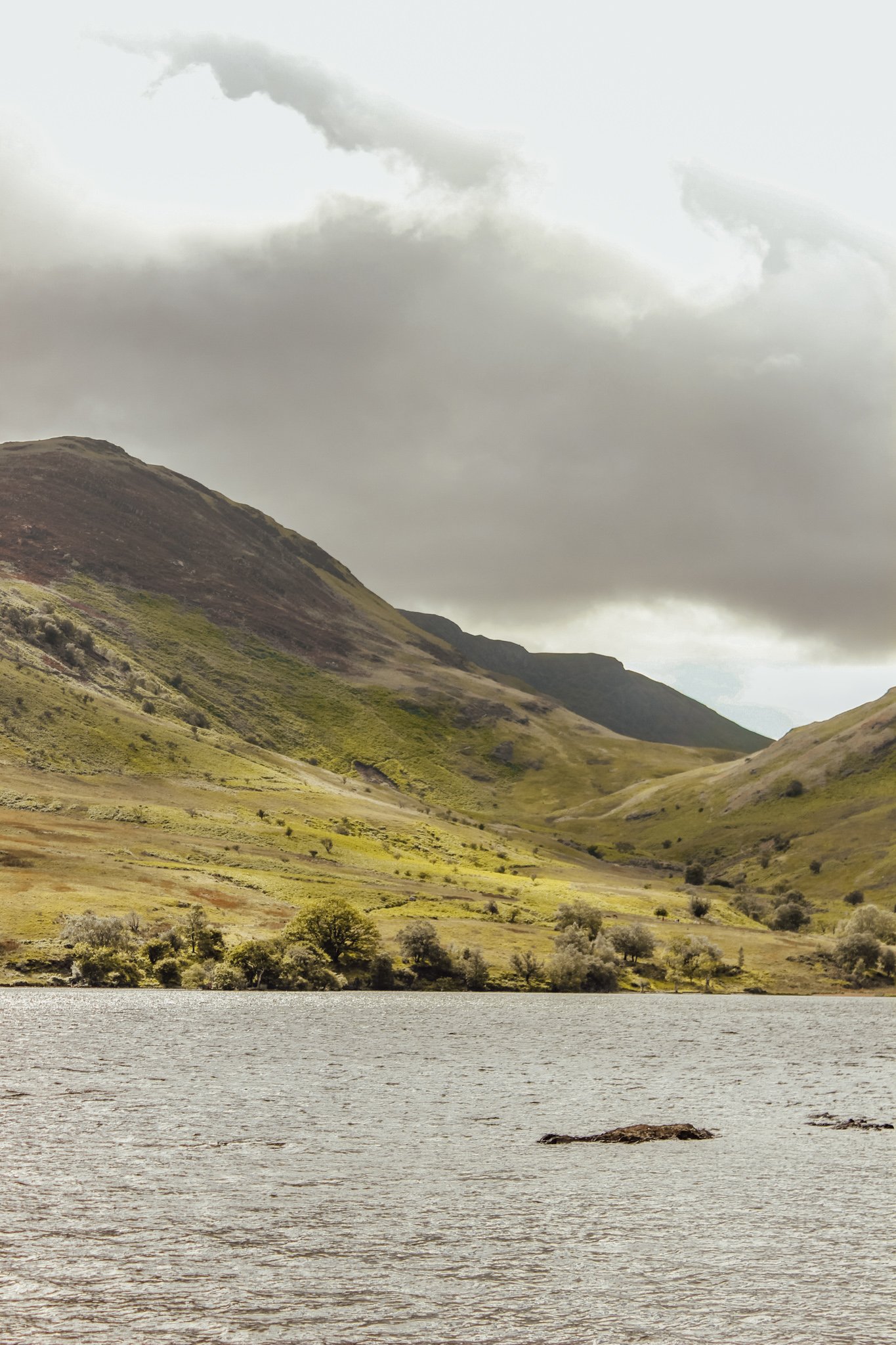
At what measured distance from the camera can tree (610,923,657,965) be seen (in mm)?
155750

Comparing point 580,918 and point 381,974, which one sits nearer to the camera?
point 381,974

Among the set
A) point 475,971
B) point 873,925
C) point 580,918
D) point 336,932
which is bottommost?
point 475,971

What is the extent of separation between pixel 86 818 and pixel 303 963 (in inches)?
3120

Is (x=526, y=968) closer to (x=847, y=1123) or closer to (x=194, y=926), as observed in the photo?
(x=194, y=926)

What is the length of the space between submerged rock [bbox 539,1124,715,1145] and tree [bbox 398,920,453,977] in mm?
85799

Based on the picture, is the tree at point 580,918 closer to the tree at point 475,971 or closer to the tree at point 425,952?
the tree at point 475,971

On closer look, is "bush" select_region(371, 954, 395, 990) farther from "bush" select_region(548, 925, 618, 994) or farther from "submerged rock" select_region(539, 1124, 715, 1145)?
"submerged rock" select_region(539, 1124, 715, 1145)

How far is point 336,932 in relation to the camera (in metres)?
134

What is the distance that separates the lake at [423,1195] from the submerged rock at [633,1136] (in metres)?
1.29

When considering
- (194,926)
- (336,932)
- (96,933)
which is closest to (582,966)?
(336,932)

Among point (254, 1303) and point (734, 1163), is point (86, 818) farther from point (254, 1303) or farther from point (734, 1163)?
point (254, 1303)

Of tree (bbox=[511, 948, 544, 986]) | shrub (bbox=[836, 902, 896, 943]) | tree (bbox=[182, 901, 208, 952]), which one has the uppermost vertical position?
shrub (bbox=[836, 902, 896, 943])

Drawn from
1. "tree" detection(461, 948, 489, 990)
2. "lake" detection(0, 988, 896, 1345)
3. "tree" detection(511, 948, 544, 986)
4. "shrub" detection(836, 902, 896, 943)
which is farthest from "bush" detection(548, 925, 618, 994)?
"lake" detection(0, 988, 896, 1345)

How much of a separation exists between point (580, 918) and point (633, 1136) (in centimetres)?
11821
